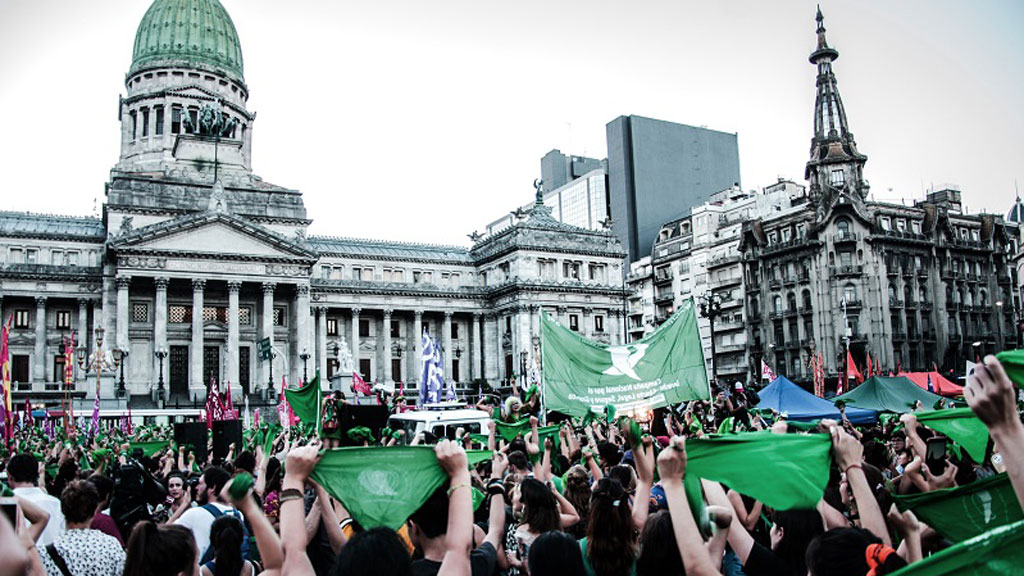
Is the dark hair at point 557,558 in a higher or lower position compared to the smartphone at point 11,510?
lower

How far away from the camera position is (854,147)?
76500 mm

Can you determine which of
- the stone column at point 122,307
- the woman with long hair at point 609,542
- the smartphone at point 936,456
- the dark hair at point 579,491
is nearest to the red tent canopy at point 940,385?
the smartphone at point 936,456

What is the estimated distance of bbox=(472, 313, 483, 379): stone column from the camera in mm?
72394

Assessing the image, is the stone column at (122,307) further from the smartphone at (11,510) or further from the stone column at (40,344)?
the smartphone at (11,510)

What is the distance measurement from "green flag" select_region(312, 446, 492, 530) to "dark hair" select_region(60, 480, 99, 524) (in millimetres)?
2332

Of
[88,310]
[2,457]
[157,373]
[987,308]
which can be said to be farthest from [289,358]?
[987,308]

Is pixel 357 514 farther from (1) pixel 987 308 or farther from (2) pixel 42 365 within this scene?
(1) pixel 987 308

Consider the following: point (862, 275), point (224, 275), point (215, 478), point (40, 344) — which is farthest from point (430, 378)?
point (862, 275)

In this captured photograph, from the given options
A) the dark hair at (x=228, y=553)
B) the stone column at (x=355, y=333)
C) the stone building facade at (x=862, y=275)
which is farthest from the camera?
the stone column at (x=355, y=333)

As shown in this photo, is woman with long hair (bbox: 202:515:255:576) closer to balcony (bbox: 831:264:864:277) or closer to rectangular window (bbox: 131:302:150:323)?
rectangular window (bbox: 131:302:150:323)

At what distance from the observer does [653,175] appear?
351 feet

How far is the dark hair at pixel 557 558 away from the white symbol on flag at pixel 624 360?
898 cm

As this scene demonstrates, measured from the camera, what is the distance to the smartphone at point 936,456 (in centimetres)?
765

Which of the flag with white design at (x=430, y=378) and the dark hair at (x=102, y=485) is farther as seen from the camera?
the flag with white design at (x=430, y=378)
